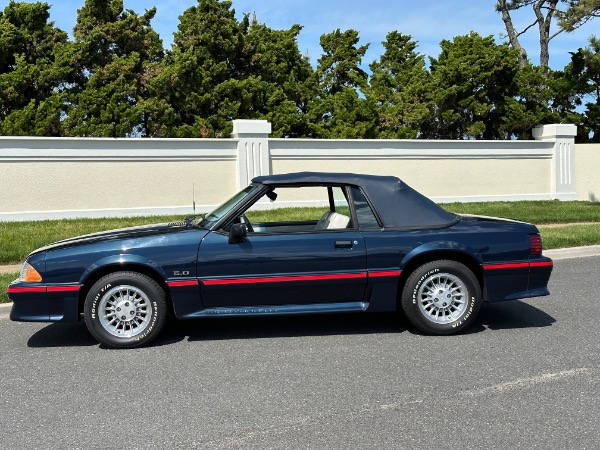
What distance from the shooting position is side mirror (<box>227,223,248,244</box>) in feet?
17.5

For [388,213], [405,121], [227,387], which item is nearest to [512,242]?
[388,213]

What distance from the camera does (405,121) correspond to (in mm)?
22062

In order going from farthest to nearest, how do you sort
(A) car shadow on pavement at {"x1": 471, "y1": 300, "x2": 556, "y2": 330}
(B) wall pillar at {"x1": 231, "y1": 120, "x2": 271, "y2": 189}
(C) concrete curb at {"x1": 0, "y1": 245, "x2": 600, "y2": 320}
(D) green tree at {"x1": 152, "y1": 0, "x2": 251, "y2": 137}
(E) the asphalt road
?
(D) green tree at {"x1": 152, "y1": 0, "x2": 251, "y2": 137} < (B) wall pillar at {"x1": 231, "y1": 120, "x2": 271, "y2": 189} < (C) concrete curb at {"x1": 0, "y1": 245, "x2": 600, "y2": 320} < (A) car shadow on pavement at {"x1": 471, "y1": 300, "x2": 556, "y2": 330} < (E) the asphalt road

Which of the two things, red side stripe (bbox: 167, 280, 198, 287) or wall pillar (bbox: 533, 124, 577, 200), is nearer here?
red side stripe (bbox: 167, 280, 198, 287)

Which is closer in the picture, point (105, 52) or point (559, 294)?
point (559, 294)

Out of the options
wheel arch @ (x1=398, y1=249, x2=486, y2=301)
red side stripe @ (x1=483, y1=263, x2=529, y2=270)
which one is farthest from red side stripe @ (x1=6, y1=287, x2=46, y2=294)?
red side stripe @ (x1=483, y1=263, x2=529, y2=270)

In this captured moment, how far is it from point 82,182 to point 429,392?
42.7 ft

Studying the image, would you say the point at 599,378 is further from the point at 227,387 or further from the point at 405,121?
the point at 405,121

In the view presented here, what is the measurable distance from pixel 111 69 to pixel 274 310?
16251 mm

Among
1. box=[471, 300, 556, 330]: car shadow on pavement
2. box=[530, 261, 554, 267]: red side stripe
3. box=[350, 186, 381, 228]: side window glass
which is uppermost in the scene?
box=[350, 186, 381, 228]: side window glass

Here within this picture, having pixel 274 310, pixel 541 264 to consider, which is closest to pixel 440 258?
pixel 541 264

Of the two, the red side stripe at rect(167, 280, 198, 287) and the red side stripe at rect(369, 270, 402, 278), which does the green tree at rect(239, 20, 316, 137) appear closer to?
the red side stripe at rect(369, 270, 402, 278)

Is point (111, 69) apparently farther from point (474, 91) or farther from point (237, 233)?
point (237, 233)

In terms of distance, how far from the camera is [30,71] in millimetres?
18500
